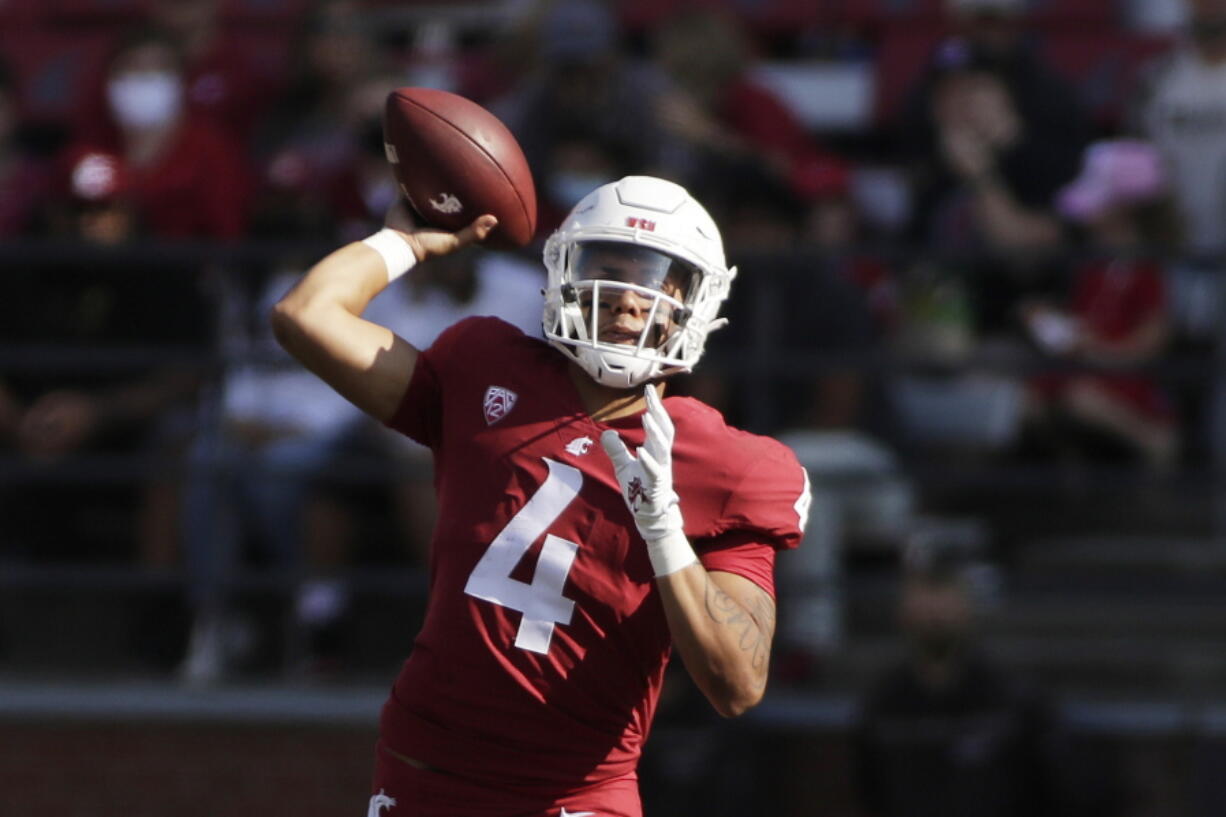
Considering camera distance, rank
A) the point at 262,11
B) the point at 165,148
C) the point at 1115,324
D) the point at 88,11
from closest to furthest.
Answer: the point at 1115,324 < the point at 165,148 < the point at 262,11 < the point at 88,11

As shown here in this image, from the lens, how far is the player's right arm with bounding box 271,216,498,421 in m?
3.44

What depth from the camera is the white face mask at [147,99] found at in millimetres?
7160

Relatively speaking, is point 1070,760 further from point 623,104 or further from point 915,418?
point 623,104

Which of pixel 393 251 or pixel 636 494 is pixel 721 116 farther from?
pixel 636 494

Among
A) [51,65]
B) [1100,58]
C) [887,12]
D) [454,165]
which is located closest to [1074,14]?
[1100,58]

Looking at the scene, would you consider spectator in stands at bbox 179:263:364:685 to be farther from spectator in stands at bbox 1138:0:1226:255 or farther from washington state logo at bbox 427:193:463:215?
spectator in stands at bbox 1138:0:1226:255

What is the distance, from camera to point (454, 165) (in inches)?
147

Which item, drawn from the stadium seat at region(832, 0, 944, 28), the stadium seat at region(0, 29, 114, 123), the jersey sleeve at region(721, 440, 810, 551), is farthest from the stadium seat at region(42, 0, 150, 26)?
the jersey sleeve at region(721, 440, 810, 551)

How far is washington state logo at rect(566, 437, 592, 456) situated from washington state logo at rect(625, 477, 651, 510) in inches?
9.4

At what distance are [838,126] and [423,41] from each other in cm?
214

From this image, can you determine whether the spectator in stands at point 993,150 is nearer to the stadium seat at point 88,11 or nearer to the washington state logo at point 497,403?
the washington state logo at point 497,403

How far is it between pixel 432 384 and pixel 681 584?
71 centimetres

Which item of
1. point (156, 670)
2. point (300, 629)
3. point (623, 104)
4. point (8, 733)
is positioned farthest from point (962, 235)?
point (8, 733)

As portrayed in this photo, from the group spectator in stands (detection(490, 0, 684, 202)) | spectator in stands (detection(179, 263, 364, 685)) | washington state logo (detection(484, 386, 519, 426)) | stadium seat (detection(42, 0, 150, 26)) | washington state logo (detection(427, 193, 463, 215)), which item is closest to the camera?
washington state logo (detection(484, 386, 519, 426))
